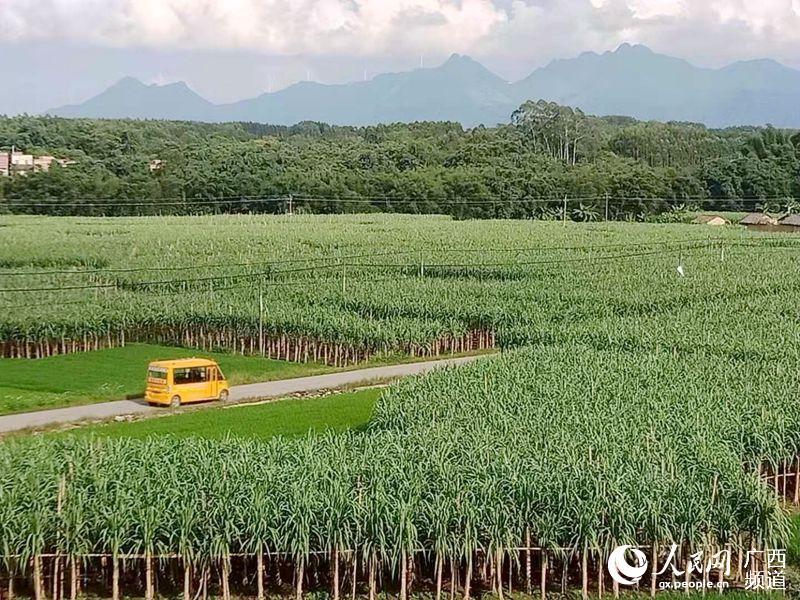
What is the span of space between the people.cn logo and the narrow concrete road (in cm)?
1350

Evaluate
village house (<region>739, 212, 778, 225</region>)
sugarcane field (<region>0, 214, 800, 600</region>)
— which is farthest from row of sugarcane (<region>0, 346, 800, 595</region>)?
village house (<region>739, 212, 778, 225</region>)

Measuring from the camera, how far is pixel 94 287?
45406 mm

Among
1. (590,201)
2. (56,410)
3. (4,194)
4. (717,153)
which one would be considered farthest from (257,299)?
(717,153)

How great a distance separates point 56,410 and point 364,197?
3237 inches

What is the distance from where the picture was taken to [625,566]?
14.1 m

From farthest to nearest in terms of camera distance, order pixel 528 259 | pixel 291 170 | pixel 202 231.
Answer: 1. pixel 291 170
2. pixel 202 231
3. pixel 528 259

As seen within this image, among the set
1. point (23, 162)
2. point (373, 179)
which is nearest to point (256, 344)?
point (373, 179)

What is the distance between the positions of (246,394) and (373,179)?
81225 mm

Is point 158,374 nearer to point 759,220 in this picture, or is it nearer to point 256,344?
point 256,344

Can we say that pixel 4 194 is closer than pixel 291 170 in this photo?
Yes

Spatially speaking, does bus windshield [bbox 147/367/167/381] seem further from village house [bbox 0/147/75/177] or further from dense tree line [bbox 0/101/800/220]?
village house [bbox 0/147/75/177]

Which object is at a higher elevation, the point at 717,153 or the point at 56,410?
the point at 717,153

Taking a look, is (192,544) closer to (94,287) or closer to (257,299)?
(257,299)

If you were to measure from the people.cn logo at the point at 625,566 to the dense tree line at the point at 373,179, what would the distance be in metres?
88.7
